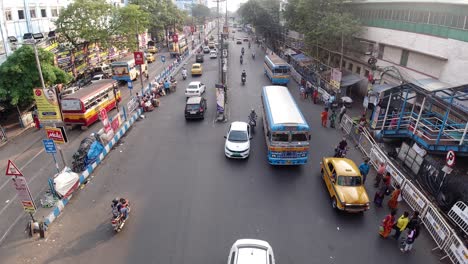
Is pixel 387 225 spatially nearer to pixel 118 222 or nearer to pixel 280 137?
pixel 280 137

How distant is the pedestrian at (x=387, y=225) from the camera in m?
11.2

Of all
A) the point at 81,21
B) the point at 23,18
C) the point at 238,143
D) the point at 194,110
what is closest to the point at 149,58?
the point at 81,21

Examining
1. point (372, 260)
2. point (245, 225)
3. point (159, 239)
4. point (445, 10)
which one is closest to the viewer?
point (372, 260)

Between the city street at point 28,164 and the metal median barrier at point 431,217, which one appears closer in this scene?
the metal median barrier at point 431,217

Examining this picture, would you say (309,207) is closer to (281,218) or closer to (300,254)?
(281,218)

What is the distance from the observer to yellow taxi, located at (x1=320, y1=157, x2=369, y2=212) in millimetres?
12367

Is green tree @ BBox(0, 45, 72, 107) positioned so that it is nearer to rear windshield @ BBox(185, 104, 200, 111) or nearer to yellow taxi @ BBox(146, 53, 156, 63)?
rear windshield @ BBox(185, 104, 200, 111)

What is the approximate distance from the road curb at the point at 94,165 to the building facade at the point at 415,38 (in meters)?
22.9

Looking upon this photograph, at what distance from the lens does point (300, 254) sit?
1087 centimetres

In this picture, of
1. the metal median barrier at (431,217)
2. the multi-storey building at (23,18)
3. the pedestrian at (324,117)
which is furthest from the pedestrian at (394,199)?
the multi-storey building at (23,18)

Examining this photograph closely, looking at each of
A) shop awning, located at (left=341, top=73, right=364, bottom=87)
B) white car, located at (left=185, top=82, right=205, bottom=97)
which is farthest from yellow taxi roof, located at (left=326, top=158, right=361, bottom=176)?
white car, located at (left=185, top=82, right=205, bottom=97)

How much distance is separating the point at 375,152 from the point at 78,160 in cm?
1655

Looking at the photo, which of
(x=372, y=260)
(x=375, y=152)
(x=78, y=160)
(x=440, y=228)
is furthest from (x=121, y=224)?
(x=375, y=152)

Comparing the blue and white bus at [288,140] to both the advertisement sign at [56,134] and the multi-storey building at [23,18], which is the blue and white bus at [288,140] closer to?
the advertisement sign at [56,134]
